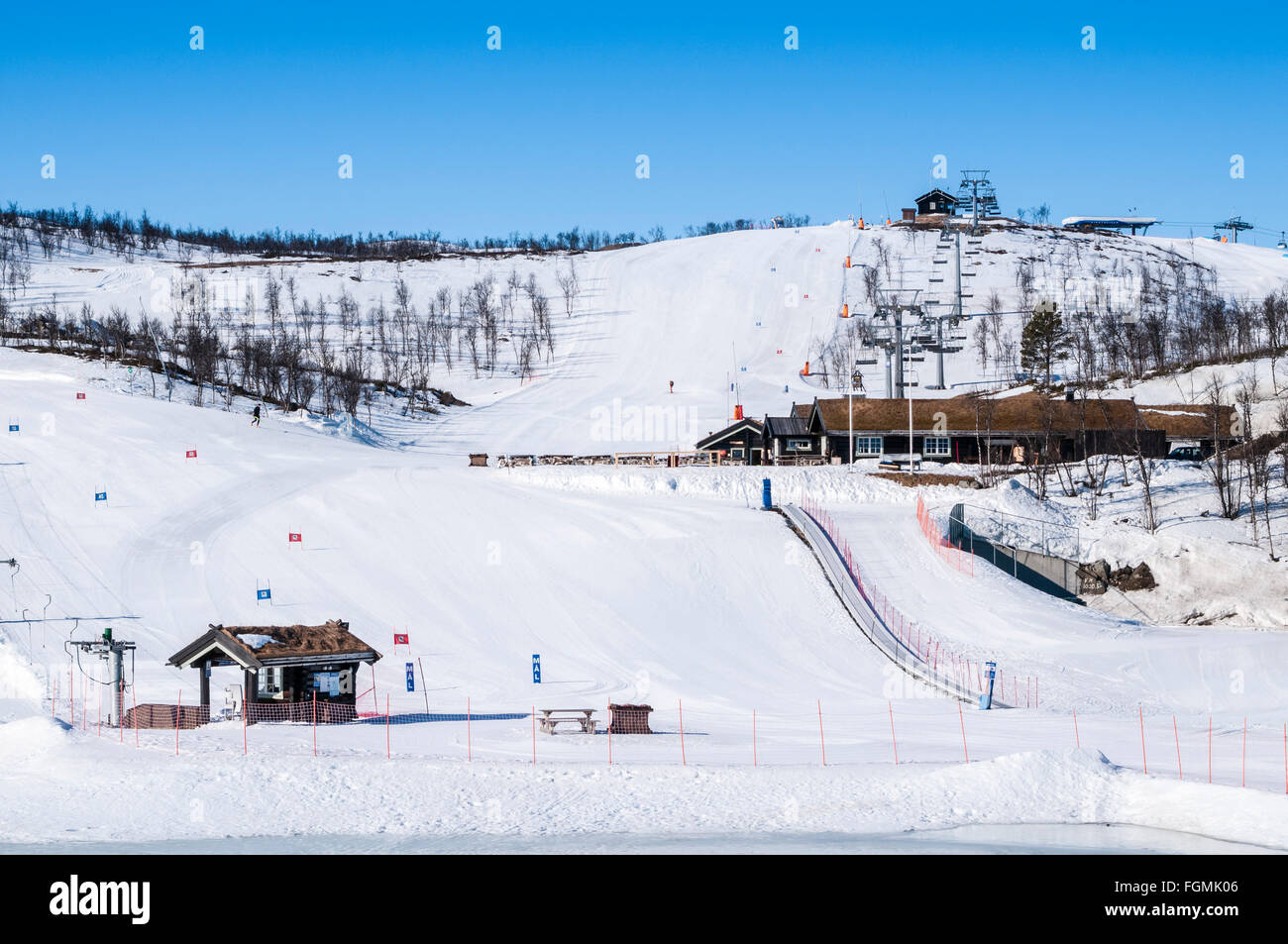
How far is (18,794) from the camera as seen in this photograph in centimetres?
2253

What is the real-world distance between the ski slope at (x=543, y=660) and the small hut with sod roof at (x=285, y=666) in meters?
1.40

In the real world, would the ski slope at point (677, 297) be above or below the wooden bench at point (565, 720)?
above

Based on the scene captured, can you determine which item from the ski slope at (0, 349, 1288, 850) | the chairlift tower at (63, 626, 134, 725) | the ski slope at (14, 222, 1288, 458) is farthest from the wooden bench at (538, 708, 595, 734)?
the ski slope at (14, 222, 1288, 458)

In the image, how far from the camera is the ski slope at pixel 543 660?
22.1m

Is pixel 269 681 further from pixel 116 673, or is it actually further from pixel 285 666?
pixel 116 673

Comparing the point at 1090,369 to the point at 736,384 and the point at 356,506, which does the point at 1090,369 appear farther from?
the point at 356,506

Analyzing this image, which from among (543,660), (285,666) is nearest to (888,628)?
(543,660)

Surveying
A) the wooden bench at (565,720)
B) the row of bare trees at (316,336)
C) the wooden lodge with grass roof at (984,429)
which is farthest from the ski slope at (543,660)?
the row of bare trees at (316,336)

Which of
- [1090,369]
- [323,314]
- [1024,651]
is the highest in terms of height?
[323,314]

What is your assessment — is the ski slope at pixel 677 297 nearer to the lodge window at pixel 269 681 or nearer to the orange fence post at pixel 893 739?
the lodge window at pixel 269 681

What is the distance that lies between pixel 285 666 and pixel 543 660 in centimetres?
1091

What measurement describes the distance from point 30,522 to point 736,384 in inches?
2460

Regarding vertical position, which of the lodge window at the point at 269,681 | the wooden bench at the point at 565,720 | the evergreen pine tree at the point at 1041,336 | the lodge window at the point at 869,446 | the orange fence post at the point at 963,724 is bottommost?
the orange fence post at the point at 963,724

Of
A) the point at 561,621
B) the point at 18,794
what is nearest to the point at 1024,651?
the point at 561,621
